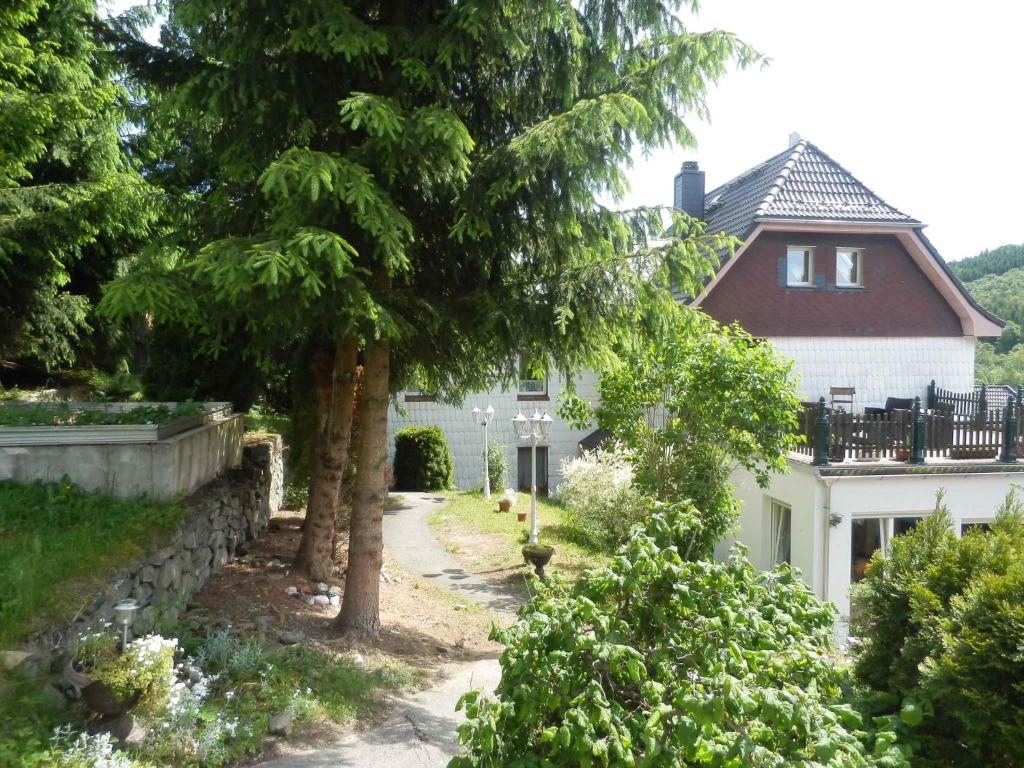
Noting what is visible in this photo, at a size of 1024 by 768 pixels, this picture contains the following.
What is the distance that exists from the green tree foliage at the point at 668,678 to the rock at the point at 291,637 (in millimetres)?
3763

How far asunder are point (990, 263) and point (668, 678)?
134 feet

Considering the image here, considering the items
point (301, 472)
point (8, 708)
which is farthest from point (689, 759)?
point (301, 472)

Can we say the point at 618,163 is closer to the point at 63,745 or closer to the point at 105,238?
the point at 63,745

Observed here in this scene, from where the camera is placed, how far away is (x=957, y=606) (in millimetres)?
3889

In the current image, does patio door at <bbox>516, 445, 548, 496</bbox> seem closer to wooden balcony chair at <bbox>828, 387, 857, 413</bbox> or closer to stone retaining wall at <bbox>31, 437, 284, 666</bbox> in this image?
wooden balcony chair at <bbox>828, 387, 857, 413</bbox>

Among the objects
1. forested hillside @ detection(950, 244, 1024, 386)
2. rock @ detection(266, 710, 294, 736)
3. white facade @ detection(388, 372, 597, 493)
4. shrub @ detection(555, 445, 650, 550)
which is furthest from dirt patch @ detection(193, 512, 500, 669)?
forested hillside @ detection(950, 244, 1024, 386)

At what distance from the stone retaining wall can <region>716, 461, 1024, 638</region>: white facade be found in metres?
7.77

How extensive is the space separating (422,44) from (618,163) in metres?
1.97

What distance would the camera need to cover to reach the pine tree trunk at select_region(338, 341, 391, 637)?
7.35m

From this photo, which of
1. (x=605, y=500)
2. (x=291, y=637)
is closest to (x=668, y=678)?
(x=291, y=637)

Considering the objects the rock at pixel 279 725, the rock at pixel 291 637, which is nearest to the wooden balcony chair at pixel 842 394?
the rock at pixel 291 637

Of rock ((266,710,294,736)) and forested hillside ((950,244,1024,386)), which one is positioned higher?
forested hillside ((950,244,1024,386))

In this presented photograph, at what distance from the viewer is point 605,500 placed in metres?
14.4

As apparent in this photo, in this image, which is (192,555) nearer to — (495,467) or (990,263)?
(495,467)
